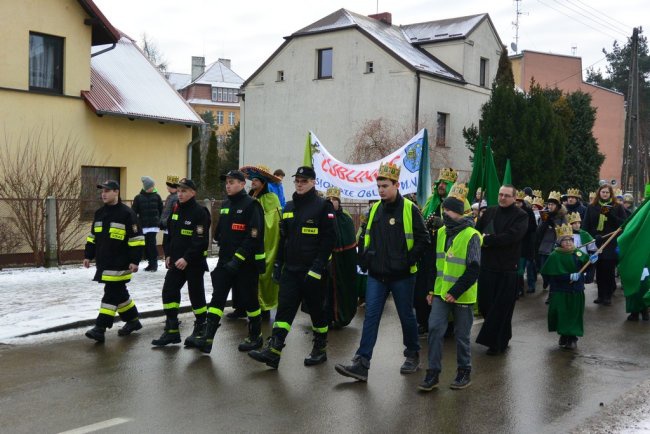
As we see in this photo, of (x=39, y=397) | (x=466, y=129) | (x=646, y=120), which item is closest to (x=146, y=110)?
(x=39, y=397)

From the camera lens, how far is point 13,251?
1528 centimetres

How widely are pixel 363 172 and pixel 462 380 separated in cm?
521

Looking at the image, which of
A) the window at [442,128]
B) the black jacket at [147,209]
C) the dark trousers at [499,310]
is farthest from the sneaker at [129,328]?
the window at [442,128]

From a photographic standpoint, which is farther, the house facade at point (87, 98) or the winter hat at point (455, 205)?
the house facade at point (87, 98)

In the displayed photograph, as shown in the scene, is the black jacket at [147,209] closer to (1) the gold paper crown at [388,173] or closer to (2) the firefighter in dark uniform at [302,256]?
(2) the firefighter in dark uniform at [302,256]

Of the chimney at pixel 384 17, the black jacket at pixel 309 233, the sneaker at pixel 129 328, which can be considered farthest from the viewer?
the chimney at pixel 384 17

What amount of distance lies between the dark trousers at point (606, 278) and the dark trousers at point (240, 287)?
24.0ft

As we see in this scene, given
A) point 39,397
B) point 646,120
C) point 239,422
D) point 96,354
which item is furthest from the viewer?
point 646,120

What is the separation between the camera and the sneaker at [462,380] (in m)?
7.10

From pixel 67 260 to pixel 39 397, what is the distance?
10014 mm

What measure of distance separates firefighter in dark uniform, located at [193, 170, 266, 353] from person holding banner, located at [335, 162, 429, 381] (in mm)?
1402

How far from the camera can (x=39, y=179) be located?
54.5 feet

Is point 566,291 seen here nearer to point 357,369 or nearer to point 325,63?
point 357,369

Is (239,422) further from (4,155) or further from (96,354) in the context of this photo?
(4,155)
